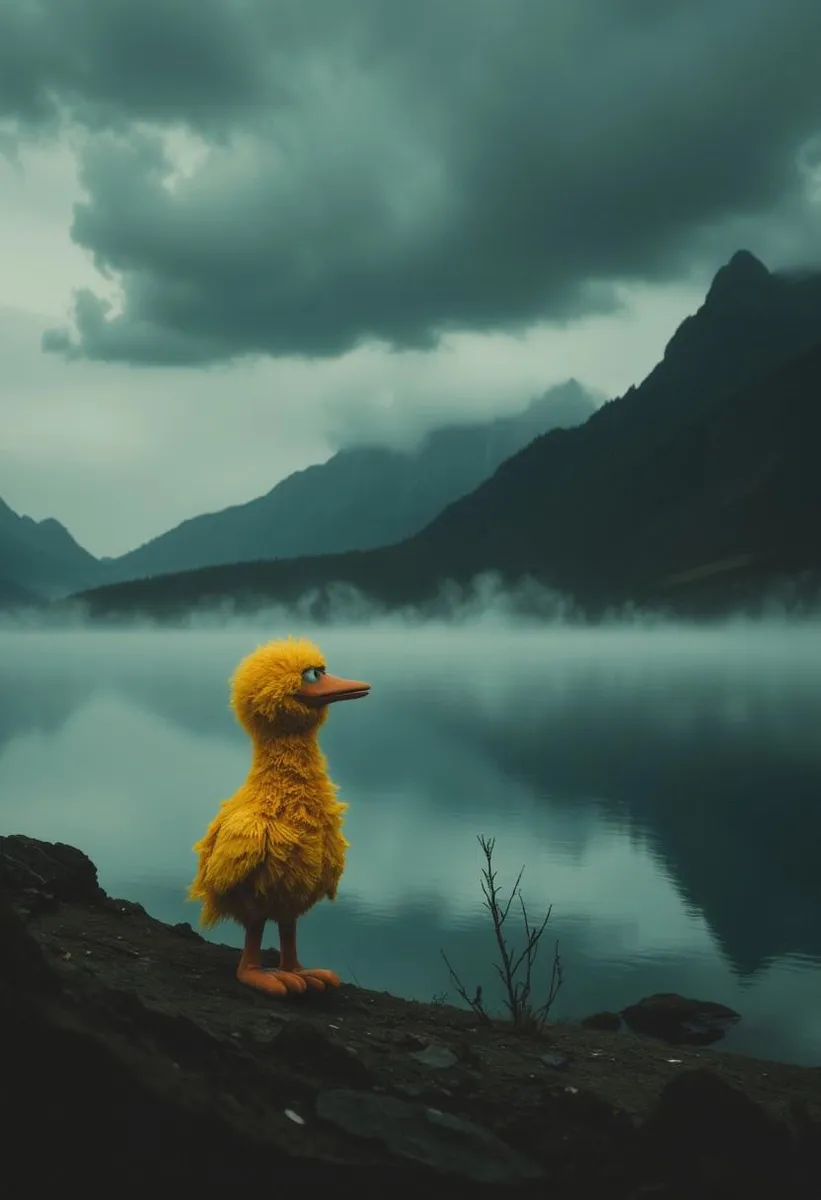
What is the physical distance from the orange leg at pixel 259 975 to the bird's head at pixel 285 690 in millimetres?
1381

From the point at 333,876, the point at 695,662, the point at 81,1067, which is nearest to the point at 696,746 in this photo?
the point at 333,876

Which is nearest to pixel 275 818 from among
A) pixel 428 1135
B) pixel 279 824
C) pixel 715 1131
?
pixel 279 824

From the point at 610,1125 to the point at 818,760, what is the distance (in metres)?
45.8

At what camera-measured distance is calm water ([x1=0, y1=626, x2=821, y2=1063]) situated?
16547mm

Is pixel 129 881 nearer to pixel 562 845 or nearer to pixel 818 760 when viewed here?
pixel 562 845

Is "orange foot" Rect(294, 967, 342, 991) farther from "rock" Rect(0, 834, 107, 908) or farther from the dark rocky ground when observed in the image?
"rock" Rect(0, 834, 107, 908)

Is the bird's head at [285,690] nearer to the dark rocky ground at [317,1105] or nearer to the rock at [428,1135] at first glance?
the dark rocky ground at [317,1105]

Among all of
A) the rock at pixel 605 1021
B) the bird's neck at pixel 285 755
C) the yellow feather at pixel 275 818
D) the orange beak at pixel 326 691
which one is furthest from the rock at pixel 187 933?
the rock at pixel 605 1021

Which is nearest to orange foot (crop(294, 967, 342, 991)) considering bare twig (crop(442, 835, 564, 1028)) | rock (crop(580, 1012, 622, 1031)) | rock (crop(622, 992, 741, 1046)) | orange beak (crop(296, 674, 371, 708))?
bare twig (crop(442, 835, 564, 1028))

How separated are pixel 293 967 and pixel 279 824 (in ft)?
3.90

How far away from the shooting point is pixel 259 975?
6.92 metres

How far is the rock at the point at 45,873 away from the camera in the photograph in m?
8.07

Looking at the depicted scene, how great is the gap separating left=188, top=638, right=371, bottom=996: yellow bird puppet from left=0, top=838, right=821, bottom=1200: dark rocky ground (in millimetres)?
438

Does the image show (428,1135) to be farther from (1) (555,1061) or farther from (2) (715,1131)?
(1) (555,1061)
